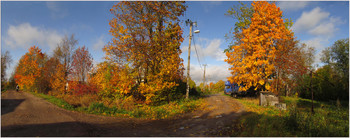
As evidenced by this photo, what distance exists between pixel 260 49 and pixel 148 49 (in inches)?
386

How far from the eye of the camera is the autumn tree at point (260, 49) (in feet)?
49.2

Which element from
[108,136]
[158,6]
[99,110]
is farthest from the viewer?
[158,6]

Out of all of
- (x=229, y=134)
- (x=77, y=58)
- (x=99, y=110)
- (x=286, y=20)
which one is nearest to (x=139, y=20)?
(x=99, y=110)

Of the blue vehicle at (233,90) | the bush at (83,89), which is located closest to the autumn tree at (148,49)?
the bush at (83,89)

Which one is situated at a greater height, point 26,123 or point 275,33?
point 275,33

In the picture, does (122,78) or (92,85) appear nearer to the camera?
(122,78)

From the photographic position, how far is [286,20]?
17.7 m

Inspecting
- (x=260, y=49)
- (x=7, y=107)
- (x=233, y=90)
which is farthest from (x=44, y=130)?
(x=233, y=90)

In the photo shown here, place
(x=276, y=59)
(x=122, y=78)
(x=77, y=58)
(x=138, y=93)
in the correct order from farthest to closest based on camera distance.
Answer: (x=77, y=58) → (x=276, y=59) → (x=138, y=93) → (x=122, y=78)

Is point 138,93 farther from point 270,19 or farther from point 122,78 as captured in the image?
point 270,19

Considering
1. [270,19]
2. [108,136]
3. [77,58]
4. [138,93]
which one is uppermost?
[270,19]

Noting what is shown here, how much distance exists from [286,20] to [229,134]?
1672 cm

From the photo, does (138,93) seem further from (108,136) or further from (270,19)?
(270,19)

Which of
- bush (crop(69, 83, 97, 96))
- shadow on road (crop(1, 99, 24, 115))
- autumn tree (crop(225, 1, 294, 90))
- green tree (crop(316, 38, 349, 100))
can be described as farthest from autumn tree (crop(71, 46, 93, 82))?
green tree (crop(316, 38, 349, 100))
